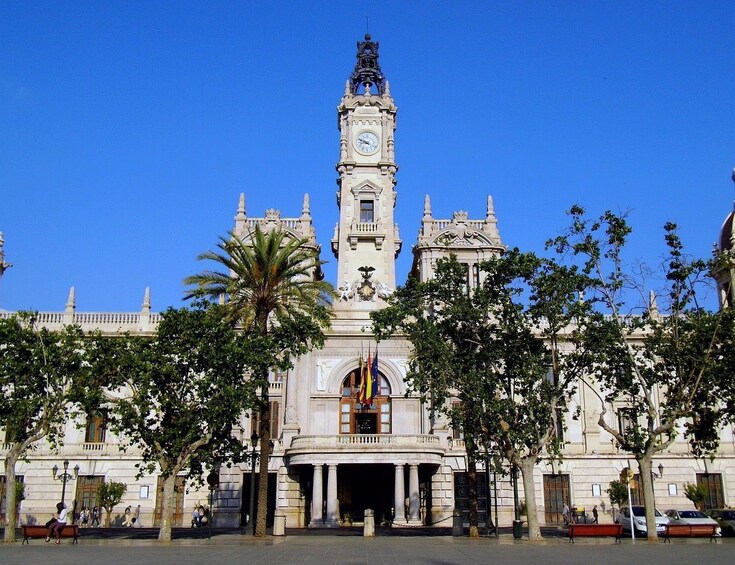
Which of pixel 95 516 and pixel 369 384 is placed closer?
pixel 369 384

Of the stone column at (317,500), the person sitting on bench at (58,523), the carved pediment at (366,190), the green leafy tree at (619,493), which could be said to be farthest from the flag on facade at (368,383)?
the person sitting on bench at (58,523)

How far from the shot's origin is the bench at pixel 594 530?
34781 mm

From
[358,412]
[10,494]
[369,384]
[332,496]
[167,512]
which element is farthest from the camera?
[358,412]

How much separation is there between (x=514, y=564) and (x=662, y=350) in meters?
17.2

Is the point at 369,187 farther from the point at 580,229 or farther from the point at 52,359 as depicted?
the point at 52,359

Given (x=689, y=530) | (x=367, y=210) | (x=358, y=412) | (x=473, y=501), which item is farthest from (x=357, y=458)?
(x=367, y=210)

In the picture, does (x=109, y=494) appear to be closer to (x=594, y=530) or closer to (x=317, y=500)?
(x=317, y=500)

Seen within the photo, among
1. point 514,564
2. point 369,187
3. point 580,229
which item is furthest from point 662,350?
→ point 369,187

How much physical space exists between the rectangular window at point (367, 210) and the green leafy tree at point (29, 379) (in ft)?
96.5

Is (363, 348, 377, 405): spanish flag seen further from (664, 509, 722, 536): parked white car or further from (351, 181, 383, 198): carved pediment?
(664, 509, 722, 536): parked white car

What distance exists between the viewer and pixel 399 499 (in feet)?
154

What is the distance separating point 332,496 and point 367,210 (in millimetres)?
24016

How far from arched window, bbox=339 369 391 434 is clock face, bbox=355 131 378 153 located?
65.0ft

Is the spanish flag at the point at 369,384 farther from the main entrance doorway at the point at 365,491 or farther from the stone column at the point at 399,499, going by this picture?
the main entrance doorway at the point at 365,491
